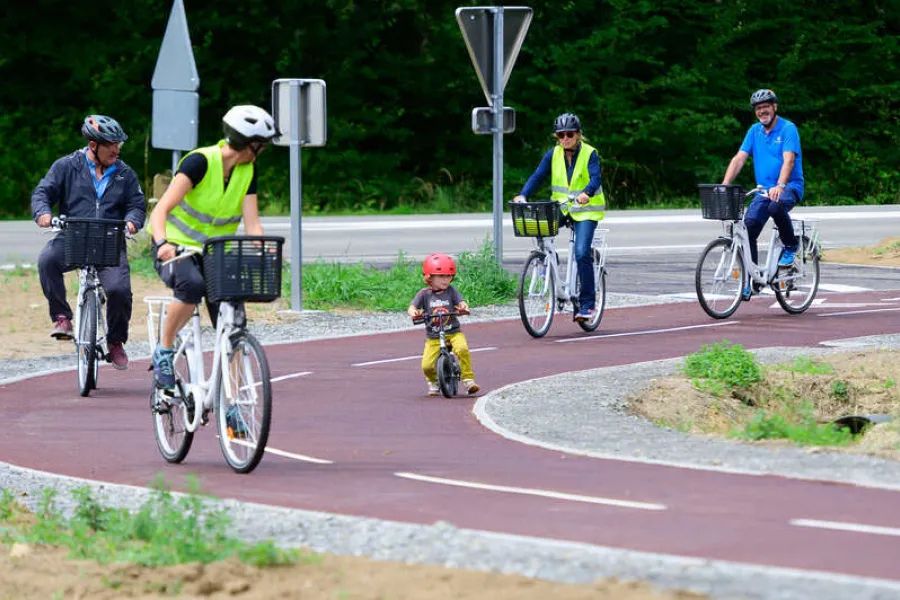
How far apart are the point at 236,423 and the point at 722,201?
27.2ft

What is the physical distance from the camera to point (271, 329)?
15.9 m

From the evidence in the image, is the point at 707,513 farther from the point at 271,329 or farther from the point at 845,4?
the point at 845,4

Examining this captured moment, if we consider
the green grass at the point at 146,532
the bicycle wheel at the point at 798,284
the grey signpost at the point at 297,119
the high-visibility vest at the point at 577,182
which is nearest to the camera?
the green grass at the point at 146,532

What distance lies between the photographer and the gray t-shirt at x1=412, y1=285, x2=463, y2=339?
11.8 metres

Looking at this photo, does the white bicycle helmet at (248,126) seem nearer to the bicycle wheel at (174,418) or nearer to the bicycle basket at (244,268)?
the bicycle basket at (244,268)

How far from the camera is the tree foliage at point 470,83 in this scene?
3472 cm

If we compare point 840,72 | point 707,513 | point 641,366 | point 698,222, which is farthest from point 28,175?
point 707,513

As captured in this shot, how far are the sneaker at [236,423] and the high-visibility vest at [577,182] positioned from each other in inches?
255

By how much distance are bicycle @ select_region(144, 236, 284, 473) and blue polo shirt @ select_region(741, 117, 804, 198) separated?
8053 millimetres

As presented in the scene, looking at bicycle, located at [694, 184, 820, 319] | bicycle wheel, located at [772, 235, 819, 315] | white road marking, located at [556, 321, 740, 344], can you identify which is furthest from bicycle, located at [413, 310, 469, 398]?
bicycle wheel, located at [772, 235, 819, 315]

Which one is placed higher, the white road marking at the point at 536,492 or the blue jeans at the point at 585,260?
the blue jeans at the point at 585,260

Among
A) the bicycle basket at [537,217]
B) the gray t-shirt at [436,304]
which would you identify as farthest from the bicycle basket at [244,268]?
the bicycle basket at [537,217]

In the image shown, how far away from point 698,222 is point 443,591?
2485 cm

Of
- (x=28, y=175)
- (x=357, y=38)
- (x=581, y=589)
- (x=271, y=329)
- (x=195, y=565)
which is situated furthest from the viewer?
(x=357, y=38)
